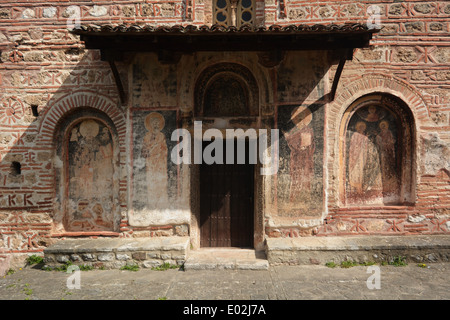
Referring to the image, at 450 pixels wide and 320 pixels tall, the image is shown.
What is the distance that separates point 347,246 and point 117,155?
4.89 m

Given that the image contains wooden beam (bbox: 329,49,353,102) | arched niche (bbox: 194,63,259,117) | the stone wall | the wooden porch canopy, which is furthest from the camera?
arched niche (bbox: 194,63,259,117)

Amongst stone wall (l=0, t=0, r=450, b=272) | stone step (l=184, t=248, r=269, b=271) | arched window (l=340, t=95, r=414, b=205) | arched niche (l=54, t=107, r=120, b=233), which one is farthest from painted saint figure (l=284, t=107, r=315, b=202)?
arched niche (l=54, t=107, r=120, b=233)

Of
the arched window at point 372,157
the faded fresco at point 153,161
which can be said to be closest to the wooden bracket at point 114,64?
the faded fresco at point 153,161

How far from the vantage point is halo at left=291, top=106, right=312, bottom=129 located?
6074mm

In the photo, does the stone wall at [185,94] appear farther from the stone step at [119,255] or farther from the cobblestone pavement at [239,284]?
the cobblestone pavement at [239,284]

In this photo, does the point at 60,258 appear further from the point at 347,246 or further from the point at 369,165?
the point at 369,165

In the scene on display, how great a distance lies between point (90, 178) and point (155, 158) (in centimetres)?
155

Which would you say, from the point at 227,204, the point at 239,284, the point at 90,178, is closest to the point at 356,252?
the point at 239,284

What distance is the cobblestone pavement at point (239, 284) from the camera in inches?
176

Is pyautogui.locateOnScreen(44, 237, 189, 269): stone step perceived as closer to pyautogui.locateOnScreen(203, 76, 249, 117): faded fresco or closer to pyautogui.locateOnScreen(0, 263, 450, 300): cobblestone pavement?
pyautogui.locateOnScreen(0, 263, 450, 300): cobblestone pavement

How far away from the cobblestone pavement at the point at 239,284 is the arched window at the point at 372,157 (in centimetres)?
149

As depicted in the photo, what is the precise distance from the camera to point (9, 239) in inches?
247

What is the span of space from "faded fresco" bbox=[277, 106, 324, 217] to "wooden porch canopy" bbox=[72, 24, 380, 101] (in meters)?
1.01

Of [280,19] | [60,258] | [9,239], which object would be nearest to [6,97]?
[9,239]
